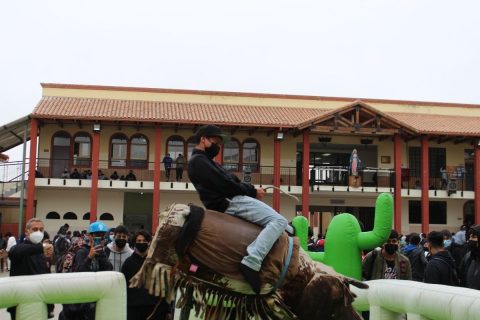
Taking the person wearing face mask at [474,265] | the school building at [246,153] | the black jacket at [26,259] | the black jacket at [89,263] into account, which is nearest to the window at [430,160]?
the school building at [246,153]

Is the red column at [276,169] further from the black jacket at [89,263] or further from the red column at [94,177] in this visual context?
the black jacket at [89,263]

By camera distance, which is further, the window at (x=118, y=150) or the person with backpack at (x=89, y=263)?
the window at (x=118, y=150)

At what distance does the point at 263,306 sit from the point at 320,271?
0.51 meters

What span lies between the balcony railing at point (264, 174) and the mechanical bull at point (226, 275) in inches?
805

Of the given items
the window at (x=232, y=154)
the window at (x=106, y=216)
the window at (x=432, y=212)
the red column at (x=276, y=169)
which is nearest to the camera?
the red column at (x=276, y=169)

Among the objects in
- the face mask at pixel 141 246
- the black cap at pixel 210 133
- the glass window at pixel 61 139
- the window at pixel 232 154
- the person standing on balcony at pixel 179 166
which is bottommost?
the face mask at pixel 141 246

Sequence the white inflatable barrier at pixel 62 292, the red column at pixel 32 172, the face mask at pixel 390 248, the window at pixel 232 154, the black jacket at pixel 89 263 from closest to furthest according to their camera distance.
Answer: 1. the white inflatable barrier at pixel 62 292
2. the black jacket at pixel 89 263
3. the face mask at pixel 390 248
4. the red column at pixel 32 172
5. the window at pixel 232 154

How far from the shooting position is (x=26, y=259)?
6145 mm

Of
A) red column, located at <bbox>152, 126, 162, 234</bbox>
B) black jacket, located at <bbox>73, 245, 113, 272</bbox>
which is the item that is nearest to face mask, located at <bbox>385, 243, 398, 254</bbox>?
black jacket, located at <bbox>73, 245, 113, 272</bbox>

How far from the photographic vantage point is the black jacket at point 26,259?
5984mm

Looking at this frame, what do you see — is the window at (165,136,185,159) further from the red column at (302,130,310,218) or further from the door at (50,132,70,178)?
the red column at (302,130,310,218)

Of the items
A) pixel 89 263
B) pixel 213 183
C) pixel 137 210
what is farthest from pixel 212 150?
pixel 137 210

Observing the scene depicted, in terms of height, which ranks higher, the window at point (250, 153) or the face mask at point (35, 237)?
the window at point (250, 153)

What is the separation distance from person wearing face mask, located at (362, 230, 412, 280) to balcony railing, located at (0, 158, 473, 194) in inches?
685
